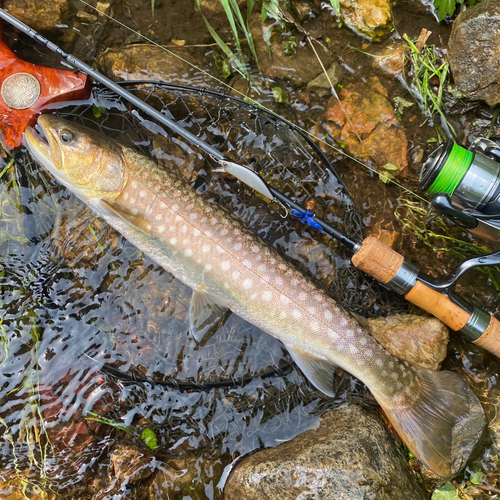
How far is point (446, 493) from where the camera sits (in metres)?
2.88

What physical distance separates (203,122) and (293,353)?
1.91 metres

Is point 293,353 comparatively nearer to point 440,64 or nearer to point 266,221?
point 266,221

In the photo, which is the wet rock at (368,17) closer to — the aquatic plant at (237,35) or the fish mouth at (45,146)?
the aquatic plant at (237,35)

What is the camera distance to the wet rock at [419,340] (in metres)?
2.84

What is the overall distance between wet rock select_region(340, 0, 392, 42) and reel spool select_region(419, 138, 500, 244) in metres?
1.40

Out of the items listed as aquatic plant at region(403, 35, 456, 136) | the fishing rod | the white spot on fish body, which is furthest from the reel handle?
aquatic plant at region(403, 35, 456, 136)

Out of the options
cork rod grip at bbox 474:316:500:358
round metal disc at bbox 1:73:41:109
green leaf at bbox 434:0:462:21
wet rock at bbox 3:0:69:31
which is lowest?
cork rod grip at bbox 474:316:500:358

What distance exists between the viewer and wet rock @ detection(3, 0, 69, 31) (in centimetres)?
303

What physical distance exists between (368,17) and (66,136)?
100 inches

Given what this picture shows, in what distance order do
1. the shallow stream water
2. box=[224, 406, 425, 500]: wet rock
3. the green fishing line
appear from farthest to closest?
the shallow stream water → box=[224, 406, 425, 500]: wet rock → the green fishing line

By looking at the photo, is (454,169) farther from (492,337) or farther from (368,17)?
(368,17)

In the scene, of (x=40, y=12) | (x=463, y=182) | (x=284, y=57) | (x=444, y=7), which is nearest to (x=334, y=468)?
(x=463, y=182)

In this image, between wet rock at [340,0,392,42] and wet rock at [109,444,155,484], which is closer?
wet rock at [109,444,155,484]

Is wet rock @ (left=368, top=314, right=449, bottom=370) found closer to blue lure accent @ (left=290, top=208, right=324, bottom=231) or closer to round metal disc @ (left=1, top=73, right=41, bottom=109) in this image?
blue lure accent @ (left=290, top=208, right=324, bottom=231)
